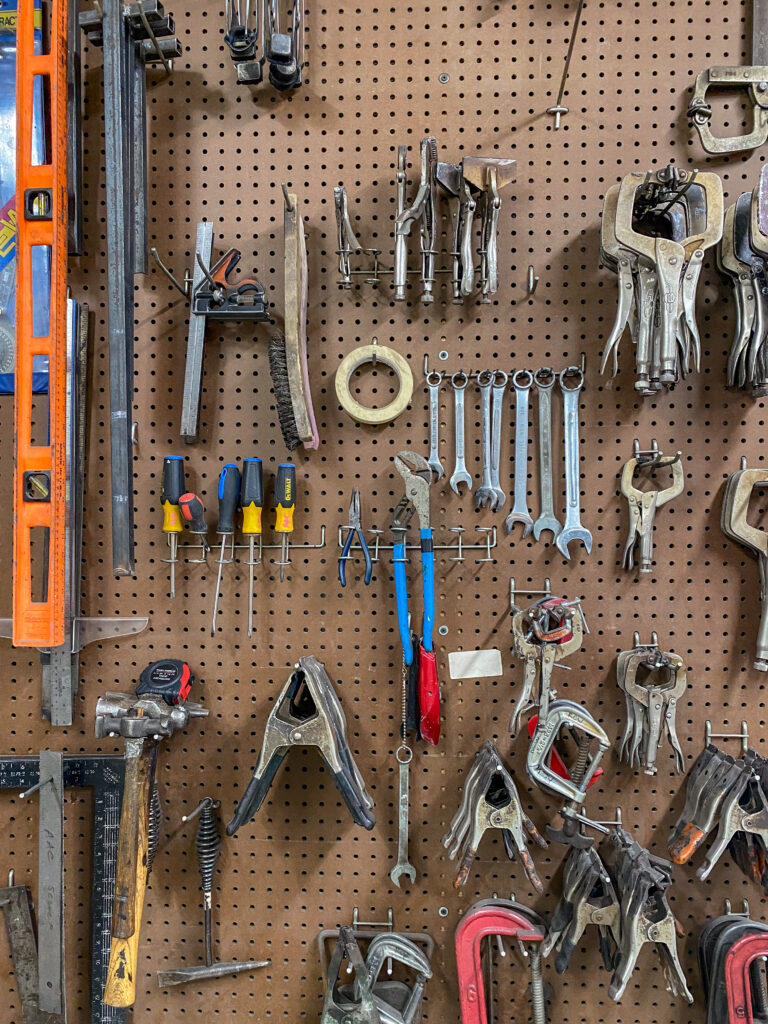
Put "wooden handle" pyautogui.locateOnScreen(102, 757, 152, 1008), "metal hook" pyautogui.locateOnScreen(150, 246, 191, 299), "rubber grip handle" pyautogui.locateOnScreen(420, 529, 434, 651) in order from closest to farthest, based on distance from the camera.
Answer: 1. "wooden handle" pyautogui.locateOnScreen(102, 757, 152, 1008)
2. "rubber grip handle" pyautogui.locateOnScreen(420, 529, 434, 651)
3. "metal hook" pyautogui.locateOnScreen(150, 246, 191, 299)

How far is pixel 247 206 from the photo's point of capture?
6.34 feet

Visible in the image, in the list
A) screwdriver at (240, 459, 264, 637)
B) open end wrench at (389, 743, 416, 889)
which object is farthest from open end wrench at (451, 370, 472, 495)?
open end wrench at (389, 743, 416, 889)

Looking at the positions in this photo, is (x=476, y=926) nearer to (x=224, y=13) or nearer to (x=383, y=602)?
(x=383, y=602)

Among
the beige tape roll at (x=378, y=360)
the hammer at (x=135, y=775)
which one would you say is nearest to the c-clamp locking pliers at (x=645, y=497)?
the beige tape roll at (x=378, y=360)

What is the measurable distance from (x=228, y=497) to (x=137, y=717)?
65cm

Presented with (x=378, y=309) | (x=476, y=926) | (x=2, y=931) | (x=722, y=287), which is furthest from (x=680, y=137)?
(x=2, y=931)

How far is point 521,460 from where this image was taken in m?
1.85

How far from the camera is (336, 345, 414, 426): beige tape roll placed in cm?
185

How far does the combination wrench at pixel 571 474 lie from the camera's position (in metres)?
1.84

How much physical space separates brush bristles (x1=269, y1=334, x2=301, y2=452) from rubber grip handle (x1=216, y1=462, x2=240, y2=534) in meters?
0.19

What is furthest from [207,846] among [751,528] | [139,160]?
[139,160]

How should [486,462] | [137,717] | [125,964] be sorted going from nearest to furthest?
[125,964] < [137,717] < [486,462]

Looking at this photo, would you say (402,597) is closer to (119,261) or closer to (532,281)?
(532,281)

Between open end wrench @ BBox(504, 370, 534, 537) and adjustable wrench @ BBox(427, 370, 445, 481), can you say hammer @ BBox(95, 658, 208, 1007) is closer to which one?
adjustable wrench @ BBox(427, 370, 445, 481)
